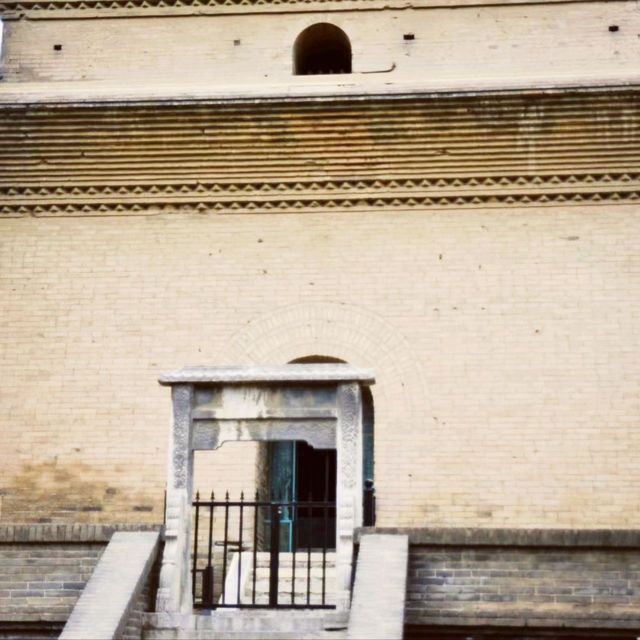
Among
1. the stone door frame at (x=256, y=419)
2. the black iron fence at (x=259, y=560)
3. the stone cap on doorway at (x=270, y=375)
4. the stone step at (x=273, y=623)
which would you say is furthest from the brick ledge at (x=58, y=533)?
the stone cap on doorway at (x=270, y=375)

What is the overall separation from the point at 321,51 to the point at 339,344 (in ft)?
10.9

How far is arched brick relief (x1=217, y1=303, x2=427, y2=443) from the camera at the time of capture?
1083cm

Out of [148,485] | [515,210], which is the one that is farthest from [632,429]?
[148,485]

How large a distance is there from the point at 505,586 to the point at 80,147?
20.5 feet

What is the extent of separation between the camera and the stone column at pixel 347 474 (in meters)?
7.66

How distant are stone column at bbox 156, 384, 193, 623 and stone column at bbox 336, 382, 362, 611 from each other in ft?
3.41

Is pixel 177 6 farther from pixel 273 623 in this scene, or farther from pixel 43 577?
pixel 273 623

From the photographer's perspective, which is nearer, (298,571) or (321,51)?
(298,571)

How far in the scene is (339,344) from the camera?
434 inches

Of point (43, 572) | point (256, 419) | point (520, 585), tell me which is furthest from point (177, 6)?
point (520, 585)

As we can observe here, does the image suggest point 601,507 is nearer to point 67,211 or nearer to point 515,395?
point 515,395

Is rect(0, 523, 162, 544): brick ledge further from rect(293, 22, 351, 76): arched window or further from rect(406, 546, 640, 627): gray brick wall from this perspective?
rect(293, 22, 351, 76): arched window

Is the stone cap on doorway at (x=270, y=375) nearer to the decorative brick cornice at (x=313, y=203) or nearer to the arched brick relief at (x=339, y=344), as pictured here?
the arched brick relief at (x=339, y=344)

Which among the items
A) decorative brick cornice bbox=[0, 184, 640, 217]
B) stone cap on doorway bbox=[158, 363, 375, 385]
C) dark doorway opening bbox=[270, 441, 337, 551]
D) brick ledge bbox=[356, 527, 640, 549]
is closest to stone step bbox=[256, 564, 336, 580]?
dark doorway opening bbox=[270, 441, 337, 551]
